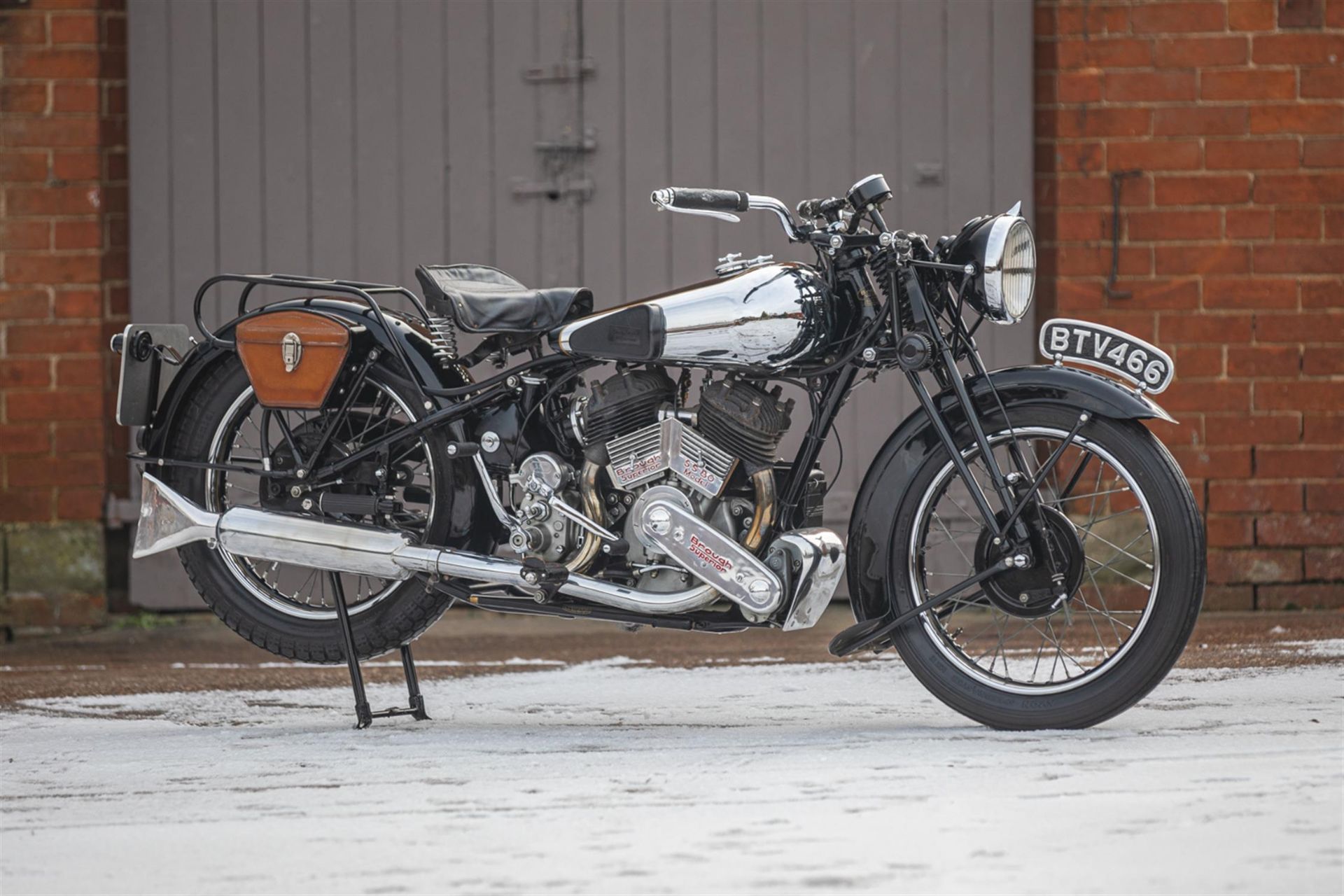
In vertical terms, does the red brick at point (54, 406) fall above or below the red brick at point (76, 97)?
below

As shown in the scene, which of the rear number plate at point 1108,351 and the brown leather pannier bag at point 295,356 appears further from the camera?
the brown leather pannier bag at point 295,356

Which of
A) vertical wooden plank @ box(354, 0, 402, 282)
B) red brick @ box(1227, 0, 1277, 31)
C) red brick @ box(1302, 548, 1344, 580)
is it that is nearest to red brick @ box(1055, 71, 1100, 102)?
red brick @ box(1227, 0, 1277, 31)

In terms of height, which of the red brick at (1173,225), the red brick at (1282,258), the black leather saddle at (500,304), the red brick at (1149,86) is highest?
the red brick at (1149,86)

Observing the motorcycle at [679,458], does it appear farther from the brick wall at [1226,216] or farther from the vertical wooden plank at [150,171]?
the brick wall at [1226,216]

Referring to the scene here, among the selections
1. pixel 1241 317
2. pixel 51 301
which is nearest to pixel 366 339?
pixel 51 301

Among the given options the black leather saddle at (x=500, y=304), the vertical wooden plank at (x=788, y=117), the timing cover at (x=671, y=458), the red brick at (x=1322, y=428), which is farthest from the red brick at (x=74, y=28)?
the red brick at (x=1322, y=428)

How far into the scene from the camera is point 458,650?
19.4ft

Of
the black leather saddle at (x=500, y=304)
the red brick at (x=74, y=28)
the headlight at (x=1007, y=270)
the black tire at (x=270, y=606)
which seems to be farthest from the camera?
the red brick at (x=74, y=28)

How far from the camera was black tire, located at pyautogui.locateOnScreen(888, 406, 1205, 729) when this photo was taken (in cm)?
367

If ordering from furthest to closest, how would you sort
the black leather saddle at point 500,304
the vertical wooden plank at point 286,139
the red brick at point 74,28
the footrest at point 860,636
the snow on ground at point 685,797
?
1. the vertical wooden plank at point 286,139
2. the red brick at point 74,28
3. the black leather saddle at point 500,304
4. the footrest at point 860,636
5. the snow on ground at point 685,797

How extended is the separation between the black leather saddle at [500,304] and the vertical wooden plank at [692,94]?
2451 millimetres

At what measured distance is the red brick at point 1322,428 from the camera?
648 centimetres

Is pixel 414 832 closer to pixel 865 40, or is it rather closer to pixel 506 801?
pixel 506 801

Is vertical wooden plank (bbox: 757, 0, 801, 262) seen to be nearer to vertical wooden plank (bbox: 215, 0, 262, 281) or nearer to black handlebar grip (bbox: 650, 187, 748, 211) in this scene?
vertical wooden plank (bbox: 215, 0, 262, 281)
